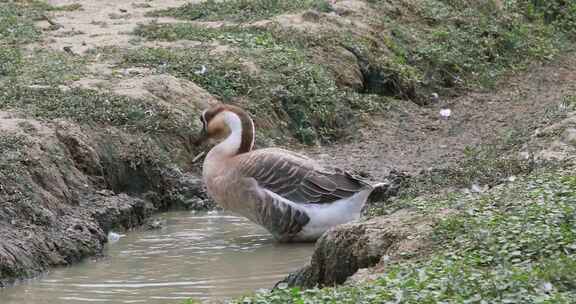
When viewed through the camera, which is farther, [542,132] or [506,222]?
[542,132]

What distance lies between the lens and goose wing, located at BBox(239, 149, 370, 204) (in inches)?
417

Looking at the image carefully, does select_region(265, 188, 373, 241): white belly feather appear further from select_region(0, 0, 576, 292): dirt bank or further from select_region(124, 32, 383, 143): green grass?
select_region(124, 32, 383, 143): green grass

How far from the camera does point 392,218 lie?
804cm

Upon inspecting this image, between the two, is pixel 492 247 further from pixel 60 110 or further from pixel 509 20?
pixel 509 20

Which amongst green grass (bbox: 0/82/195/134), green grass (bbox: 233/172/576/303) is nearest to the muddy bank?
green grass (bbox: 0/82/195/134)

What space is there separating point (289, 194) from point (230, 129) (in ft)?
3.00

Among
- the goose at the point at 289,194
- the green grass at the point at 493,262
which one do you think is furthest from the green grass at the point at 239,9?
the green grass at the point at 493,262

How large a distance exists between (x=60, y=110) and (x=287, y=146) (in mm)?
2810

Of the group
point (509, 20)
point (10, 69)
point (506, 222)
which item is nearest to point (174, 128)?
point (10, 69)

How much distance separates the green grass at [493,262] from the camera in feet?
19.5

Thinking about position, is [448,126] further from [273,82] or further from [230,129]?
[230,129]

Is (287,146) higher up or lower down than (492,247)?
lower down

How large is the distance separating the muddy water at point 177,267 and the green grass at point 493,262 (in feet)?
6.48

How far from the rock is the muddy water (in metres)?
0.79
